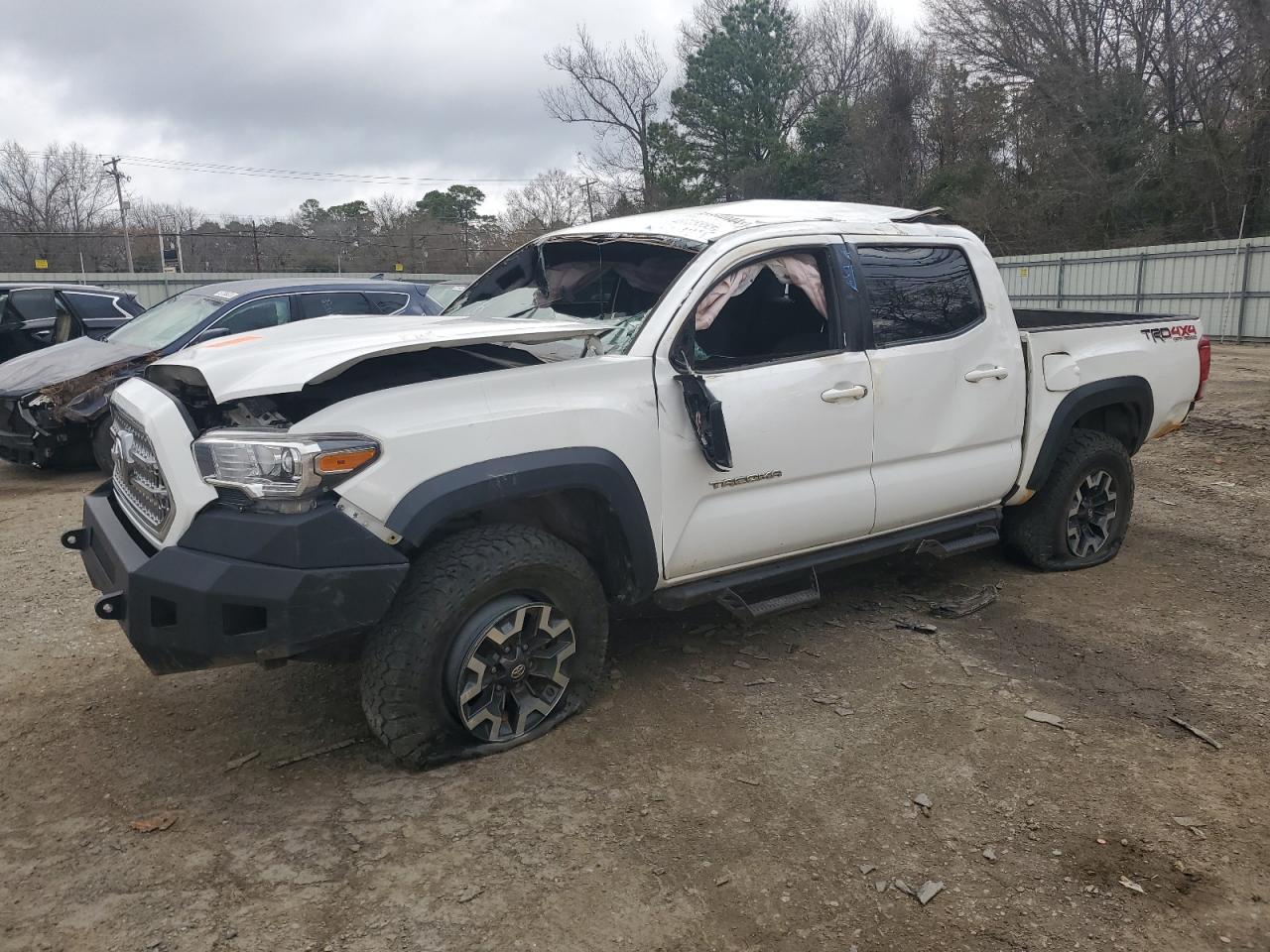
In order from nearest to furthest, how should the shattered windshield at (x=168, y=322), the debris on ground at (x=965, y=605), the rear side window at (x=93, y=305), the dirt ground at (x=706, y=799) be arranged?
the dirt ground at (x=706, y=799) < the debris on ground at (x=965, y=605) < the shattered windshield at (x=168, y=322) < the rear side window at (x=93, y=305)

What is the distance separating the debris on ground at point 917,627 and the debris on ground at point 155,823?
3184 mm

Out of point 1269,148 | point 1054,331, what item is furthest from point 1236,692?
point 1269,148

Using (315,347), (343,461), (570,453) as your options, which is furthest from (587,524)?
(315,347)

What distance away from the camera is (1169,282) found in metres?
20.1

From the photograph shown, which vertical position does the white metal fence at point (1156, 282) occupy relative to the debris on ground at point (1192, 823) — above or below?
above

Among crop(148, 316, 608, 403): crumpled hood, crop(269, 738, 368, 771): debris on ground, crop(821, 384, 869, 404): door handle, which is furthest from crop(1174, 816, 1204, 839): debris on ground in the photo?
crop(269, 738, 368, 771): debris on ground

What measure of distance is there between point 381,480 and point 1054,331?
11.6ft

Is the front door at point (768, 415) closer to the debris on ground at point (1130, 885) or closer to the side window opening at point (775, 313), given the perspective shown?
the side window opening at point (775, 313)

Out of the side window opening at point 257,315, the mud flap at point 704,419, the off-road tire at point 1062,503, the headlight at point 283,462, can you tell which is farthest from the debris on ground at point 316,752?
the side window opening at point 257,315

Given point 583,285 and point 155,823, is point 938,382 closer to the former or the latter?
point 583,285

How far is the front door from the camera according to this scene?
362 centimetres

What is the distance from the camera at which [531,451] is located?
3.23 m

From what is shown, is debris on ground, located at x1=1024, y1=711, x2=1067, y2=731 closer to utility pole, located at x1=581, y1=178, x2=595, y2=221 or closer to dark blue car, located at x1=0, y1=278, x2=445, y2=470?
dark blue car, located at x1=0, y1=278, x2=445, y2=470

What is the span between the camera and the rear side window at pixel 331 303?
8.66 meters
